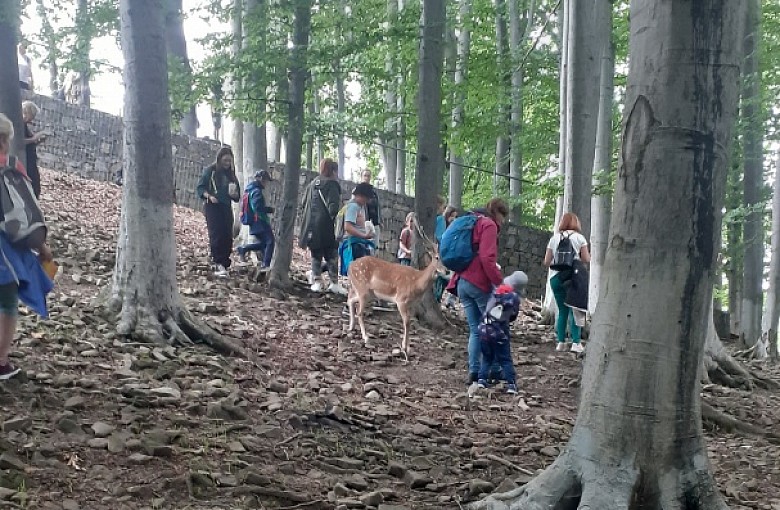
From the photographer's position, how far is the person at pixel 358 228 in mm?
9617

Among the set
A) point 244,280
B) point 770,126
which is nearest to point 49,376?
point 244,280

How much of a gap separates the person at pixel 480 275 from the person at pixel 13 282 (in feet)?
11.5

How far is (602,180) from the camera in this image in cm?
1030

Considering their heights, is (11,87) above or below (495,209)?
above

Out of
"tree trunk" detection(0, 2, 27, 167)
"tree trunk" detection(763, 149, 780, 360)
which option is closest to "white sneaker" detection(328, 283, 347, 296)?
"tree trunk" detection(0, 2, 27, 167)

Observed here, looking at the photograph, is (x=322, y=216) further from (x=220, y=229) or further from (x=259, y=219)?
(x=220, y=229)

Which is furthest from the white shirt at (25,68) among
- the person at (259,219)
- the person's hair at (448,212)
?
the person's hair at (448,212)

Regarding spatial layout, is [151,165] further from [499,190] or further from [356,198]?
[499,190]

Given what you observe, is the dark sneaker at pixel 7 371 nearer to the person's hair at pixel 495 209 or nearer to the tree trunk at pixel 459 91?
the person's hair at pixel 495 209

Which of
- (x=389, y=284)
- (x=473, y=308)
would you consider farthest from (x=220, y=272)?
(x=473, y=308)

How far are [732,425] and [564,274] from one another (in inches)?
117

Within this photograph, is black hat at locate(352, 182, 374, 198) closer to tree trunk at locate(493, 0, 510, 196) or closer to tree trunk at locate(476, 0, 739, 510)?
tree trunk at locate(493, 0, 510, 196)

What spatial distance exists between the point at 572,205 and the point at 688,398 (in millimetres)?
6574

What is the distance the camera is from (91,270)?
8742mm
